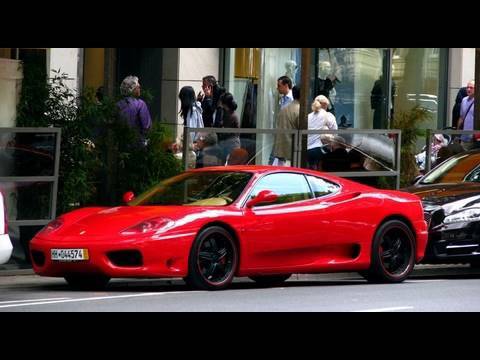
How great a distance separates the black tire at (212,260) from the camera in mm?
12641

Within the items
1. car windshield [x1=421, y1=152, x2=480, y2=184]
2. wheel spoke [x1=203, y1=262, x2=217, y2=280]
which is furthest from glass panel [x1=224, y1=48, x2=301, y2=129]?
wheel spoke [x1=203, y1=262, x2=217, y2=280]

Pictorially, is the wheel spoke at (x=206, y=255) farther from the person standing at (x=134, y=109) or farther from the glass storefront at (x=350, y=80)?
the glass storefront at (x=350, y=80)

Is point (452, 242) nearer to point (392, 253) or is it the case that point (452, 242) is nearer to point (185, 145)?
point (392, 253)

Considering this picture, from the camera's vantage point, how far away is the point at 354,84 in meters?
26.5

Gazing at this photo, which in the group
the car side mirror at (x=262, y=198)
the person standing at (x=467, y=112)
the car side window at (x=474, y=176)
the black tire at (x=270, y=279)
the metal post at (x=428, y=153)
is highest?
the person standing at (x=467, y=112)

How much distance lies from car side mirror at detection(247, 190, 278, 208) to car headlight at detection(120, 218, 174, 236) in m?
1.02

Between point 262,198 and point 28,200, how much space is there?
130 inches

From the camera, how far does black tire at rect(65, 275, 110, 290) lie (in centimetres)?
1323

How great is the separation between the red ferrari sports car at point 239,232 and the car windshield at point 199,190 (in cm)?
1

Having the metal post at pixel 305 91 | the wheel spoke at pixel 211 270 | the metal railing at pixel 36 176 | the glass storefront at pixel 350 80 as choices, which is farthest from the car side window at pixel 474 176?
the glass storefront at pixel 350 80

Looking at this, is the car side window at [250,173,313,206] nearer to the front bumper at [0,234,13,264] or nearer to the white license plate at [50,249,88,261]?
the white license plate at [50,249,88,261]

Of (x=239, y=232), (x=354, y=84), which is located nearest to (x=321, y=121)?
(x=239, y=232)
